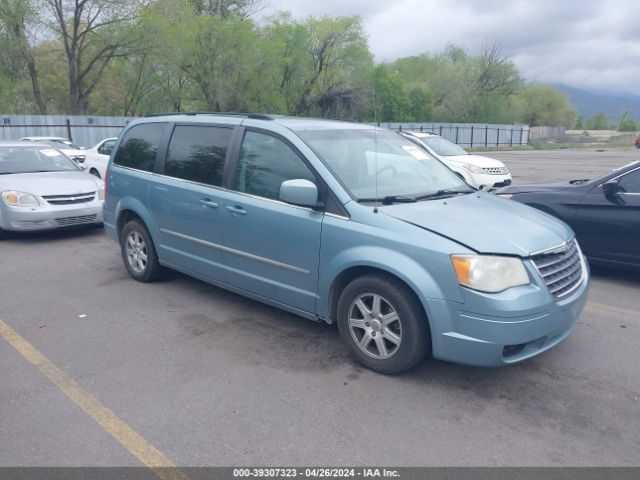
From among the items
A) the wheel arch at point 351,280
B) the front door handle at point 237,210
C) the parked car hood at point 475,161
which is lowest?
the wheel arch at point 351,280

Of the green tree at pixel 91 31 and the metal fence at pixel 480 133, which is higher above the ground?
the green tree at pixel 91 31

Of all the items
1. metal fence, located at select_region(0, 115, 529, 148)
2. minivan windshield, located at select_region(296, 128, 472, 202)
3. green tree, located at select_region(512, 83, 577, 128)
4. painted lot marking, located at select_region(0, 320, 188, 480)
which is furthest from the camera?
green tree, located at select_region(512, 83, 577, 128)

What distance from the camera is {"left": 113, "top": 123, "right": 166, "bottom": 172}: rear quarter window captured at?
596cm

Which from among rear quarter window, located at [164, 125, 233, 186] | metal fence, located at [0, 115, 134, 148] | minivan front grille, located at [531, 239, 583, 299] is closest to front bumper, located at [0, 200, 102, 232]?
rear quarter window, located at [164, 125, 233, 186]

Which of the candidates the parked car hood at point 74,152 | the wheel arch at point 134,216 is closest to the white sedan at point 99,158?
the parked car hood at point 74,152

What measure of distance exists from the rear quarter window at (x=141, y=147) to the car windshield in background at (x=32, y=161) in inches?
138

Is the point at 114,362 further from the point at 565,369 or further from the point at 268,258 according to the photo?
the point at 565,369

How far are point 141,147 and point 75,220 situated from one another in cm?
290

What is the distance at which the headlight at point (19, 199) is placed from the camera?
8.08 metres

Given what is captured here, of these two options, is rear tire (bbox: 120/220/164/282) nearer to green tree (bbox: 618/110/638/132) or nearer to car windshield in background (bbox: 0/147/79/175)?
car windshield in background (bbox: 0/147/79/175)

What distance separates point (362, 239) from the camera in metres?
3.95

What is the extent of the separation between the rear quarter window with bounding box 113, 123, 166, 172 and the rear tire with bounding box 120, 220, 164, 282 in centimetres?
65

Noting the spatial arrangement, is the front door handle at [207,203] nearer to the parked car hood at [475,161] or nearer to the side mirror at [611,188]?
the side mirror at [611,188]

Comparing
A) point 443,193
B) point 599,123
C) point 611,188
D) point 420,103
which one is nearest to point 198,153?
point 443,193
